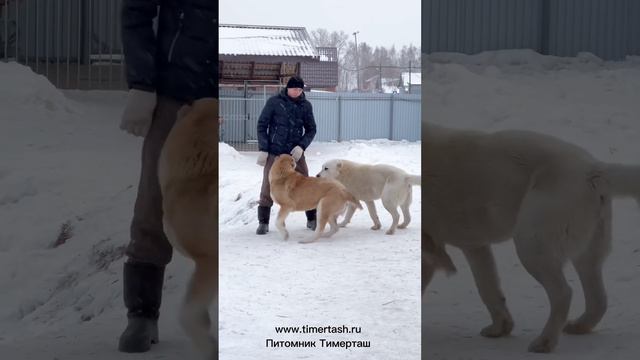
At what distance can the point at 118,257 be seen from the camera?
11.5ft

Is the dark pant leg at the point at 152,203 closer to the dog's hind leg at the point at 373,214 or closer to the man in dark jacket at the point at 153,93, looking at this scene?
the man in dark jacket at the point at 153,93

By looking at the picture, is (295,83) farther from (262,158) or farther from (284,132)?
(262,158)

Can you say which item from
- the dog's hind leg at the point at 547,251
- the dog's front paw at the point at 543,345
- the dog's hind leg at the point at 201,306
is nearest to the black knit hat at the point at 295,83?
the dog's hind leg at the point at 201,306

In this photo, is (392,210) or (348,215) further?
(348,215)

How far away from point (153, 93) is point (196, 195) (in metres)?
0.54

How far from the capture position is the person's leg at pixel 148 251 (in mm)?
3434

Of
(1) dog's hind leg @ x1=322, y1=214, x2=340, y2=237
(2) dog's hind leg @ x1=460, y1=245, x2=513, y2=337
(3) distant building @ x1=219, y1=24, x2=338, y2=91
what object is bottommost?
(2) dog's hind leg @ x1=460, y1=245, x2=513, y2=337

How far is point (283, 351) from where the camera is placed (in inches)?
133

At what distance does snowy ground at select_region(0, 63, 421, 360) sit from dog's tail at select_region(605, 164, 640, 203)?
93 cm

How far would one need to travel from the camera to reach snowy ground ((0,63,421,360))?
3393 millimetres

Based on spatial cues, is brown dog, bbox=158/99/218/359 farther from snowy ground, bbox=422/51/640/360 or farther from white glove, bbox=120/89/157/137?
snowy ground, bbox=422/51/640/360

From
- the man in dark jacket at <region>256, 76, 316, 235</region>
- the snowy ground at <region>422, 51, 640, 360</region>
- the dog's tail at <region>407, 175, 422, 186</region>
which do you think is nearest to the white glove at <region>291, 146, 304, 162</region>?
the man in dark jacket at <region>256, 76, 316, 235</region>

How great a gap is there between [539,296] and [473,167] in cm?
71

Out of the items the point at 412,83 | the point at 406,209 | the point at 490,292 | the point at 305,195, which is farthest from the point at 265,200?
the point at 490,292
